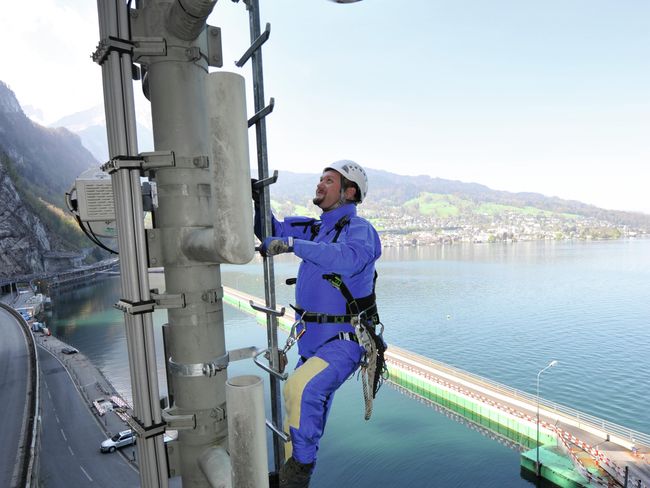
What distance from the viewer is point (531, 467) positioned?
24844mm

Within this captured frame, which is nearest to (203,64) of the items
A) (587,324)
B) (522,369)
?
(522,369)

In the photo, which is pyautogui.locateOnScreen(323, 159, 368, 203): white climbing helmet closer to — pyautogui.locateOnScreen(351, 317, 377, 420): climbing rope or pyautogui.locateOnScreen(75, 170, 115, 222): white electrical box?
pyautogui.locateOnScreen(351, 317, 377, 420): climbing rope

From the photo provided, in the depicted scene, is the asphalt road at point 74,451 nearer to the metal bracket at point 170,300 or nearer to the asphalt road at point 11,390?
the asphalt road at point 11,390

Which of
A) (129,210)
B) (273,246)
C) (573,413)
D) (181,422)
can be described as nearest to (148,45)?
(129,210)

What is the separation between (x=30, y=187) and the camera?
113m

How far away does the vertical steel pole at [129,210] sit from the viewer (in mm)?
2576

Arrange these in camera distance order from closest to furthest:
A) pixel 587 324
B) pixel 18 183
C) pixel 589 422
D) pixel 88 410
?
pixel 589 422 < pixel 88 410 < pixel 587 324 < pixel 18 183

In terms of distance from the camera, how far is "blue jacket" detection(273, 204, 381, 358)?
3.18 m

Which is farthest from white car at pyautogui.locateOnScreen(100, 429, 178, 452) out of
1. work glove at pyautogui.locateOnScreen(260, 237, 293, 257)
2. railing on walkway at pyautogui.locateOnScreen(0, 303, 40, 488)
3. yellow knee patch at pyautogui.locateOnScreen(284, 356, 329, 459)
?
work glove at pyautogui.locateOnScreen(260, 237, 293, 257)

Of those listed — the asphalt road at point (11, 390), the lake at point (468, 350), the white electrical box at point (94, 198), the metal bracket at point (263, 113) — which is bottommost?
the lake at point (468, 350)

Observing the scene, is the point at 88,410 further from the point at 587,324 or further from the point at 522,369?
the point at 587,324

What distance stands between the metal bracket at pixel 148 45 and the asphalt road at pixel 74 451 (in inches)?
1060

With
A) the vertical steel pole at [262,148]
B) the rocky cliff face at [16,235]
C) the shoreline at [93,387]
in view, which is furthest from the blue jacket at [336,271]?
the rocky cliff face at [16,235]

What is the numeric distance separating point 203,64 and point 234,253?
5.57ft
